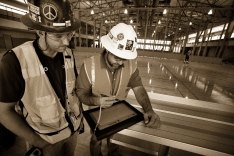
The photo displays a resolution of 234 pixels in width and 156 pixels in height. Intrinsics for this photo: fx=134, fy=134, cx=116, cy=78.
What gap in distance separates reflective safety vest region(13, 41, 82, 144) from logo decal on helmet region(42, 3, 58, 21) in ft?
0.93

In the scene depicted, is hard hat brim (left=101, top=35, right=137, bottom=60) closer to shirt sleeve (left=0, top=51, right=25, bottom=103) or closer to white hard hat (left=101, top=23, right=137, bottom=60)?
white hard hat (left=101, top=23, right=137, bottom=60)

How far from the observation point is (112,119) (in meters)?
1.36

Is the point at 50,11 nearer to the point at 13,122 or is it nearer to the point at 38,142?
the point at 13,122

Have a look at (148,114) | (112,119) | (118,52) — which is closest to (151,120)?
(148,114)

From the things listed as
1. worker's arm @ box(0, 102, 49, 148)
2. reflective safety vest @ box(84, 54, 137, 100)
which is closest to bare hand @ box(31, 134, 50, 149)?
worker's arm @ box(0, 102, 49, 148)

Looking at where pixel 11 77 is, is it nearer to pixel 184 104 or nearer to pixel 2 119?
pixel 2 119

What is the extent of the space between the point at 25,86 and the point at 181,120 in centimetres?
188

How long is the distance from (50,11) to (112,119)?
1.11 meters

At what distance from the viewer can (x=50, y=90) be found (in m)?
1.17

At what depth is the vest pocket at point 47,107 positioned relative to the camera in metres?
1.13

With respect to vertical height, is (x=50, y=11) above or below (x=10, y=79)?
above

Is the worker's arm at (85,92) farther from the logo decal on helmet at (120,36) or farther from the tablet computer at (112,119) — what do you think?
the logo decal on helmet at (120,36)

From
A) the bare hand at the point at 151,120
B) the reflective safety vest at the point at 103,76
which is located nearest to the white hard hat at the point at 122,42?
the reflective safety vest at the point at 103,76

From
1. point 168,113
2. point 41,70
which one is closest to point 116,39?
point 41,70
